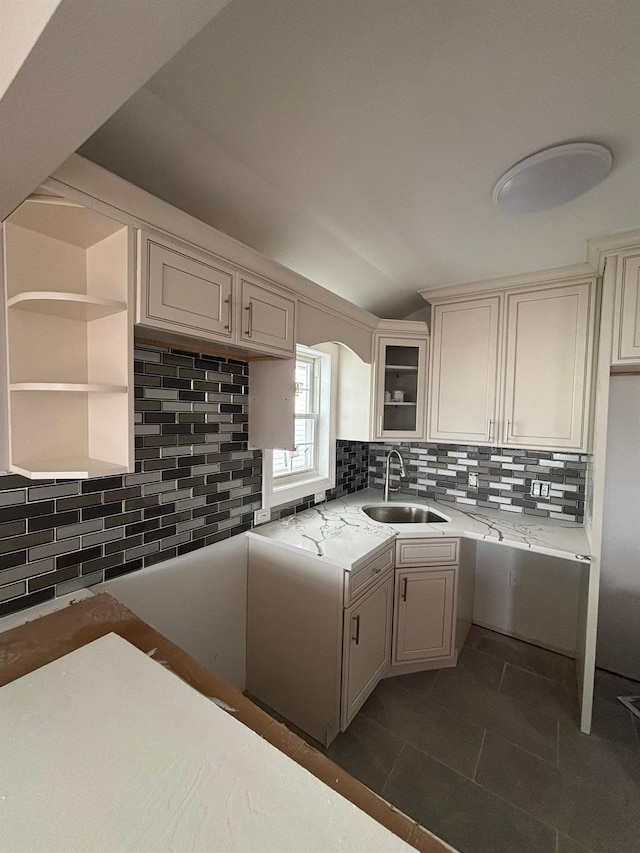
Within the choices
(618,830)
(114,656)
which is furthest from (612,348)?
(114,656)

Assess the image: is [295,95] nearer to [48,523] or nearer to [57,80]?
[57,80]

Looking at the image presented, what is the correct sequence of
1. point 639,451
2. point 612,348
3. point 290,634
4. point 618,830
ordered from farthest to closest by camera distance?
1. point 639,451
2. point 290,634
3. point 612,348
4. point 618,830

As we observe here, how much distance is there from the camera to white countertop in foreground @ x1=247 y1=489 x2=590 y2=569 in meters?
1.77

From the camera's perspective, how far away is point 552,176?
47.8 inches

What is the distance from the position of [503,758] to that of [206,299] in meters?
2.38

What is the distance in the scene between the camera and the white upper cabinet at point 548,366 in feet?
6.46

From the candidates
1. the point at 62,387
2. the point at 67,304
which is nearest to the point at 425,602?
the point at 62,387

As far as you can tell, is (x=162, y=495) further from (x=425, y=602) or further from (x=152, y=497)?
(x=425, y=602)

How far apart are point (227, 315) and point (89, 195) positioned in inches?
20.6

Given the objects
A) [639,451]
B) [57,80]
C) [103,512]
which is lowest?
[103,512]

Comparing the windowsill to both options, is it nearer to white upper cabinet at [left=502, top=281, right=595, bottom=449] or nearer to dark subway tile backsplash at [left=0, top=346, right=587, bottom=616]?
dark subway tile backsplash at [left=0, top=346, right=587, bottom=616]

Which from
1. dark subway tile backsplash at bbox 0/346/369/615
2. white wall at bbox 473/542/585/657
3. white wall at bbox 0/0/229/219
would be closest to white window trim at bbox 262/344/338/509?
dark subway tile backsplash at bbox 0/346/369/615

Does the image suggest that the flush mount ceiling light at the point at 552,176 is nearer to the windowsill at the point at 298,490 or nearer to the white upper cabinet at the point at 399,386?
the white upper cabinet at the point at 399,386

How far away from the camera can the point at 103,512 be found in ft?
4.46
